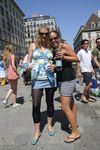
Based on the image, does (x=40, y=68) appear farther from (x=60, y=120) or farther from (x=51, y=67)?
(x=60, y=120)

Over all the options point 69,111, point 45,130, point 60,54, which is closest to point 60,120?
point 45,130

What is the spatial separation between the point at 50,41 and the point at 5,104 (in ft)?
12.3

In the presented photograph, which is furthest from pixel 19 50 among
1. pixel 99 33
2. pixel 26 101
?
pixel 26 101

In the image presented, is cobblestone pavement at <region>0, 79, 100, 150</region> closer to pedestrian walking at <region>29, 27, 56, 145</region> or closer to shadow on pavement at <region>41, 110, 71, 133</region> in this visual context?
shadow on pavement at <region>41, 110, 71, 133</region>

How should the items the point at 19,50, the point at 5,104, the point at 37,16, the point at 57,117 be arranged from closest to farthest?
the point at 57,117 < the point at 5,104 < the point at 19,50 < the point at 37,16

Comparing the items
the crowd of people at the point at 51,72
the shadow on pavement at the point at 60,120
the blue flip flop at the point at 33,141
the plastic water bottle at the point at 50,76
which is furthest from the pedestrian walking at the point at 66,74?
the shadow on pavement at the point at 60,120

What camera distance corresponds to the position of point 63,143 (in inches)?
183

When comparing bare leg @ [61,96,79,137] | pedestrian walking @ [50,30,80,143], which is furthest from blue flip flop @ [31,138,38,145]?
bare leg @ [61,96,79,137]

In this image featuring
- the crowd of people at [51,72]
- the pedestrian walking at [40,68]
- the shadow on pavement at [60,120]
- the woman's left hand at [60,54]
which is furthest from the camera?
the shadow on pavement at [60,120]

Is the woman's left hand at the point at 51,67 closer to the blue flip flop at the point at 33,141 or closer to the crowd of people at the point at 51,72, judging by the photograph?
the crowd of people at the point at 51,72

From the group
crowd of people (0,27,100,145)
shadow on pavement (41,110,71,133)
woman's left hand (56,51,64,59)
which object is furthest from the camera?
shadow on pavement (41,110,71,133)

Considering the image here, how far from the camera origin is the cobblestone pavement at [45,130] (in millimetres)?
4586

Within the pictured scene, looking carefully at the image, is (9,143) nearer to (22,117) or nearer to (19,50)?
(22,117)

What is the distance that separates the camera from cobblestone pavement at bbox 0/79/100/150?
459 cm
